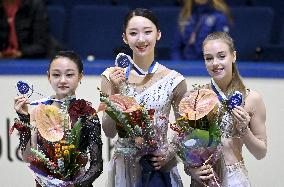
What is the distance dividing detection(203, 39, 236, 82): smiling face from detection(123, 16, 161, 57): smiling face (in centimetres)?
26

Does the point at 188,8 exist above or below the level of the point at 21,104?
above

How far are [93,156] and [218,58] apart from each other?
738 mm

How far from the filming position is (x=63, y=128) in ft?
11.0

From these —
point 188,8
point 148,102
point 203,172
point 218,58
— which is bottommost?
point 203,172

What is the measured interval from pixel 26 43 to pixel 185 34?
3.83 ft

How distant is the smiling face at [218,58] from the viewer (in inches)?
139

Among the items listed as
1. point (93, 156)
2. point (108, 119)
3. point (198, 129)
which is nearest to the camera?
point (198, 129)

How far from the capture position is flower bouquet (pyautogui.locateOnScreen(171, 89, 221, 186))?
3238 mm

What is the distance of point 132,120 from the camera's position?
3260 mm

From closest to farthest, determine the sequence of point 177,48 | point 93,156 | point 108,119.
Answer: point 93,156
point 108,119
point 177,48

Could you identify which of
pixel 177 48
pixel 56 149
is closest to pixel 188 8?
pixel 177 48

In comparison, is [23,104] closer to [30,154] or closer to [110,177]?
[30,154]

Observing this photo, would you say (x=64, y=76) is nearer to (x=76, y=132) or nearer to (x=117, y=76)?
(x=117, y=76)

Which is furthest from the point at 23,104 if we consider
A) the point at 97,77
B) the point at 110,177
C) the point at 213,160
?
the point at 97,77
